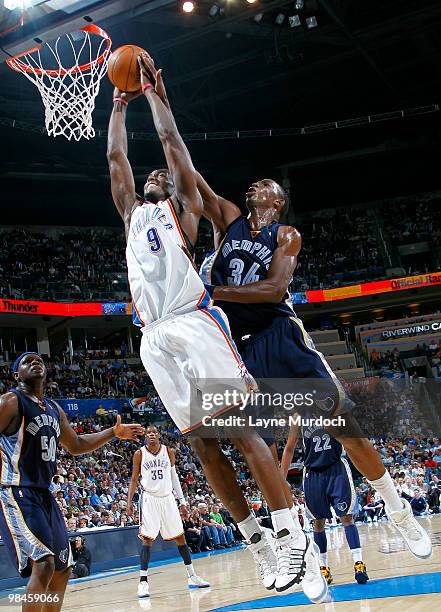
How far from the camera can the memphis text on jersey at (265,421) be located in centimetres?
372

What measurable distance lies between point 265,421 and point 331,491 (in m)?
3.10

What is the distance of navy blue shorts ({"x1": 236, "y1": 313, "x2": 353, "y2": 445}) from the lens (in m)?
4.34

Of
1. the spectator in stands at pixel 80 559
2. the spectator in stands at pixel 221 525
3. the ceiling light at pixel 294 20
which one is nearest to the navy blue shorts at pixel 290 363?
the spectator in stands at pixel 80 559

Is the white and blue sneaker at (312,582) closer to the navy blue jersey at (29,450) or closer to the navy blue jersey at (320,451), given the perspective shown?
the navy blue jersey at (29,450)

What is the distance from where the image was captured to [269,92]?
26.2m

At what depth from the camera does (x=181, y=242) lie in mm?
3988

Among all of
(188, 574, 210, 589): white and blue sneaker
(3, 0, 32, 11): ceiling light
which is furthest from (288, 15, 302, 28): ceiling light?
(188, 574, 210, 589): white and blue sneaker

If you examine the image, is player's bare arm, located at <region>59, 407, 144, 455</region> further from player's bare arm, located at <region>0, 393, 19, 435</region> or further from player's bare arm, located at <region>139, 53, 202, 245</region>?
player's bare arm, located at <region>139, 53, 202, 245</region>

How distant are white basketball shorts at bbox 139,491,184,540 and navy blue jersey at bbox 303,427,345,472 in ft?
9.00

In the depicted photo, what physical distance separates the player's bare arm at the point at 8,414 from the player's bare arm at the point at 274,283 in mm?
1678

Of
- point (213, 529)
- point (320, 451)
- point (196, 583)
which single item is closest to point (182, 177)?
point (320, 451)

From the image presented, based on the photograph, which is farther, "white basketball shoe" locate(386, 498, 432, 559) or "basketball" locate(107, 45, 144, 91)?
"white basketball shoe" locate(386, 498, 432, 559)

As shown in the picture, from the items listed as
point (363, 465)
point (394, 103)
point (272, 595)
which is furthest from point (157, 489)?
point (394, 103)

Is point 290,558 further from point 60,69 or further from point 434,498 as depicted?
point 434,498
